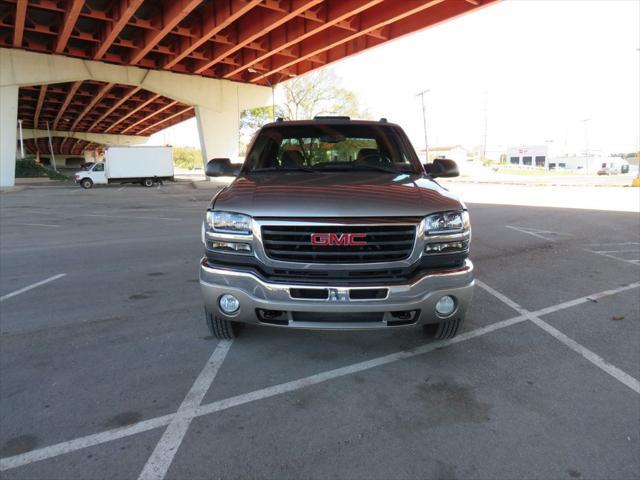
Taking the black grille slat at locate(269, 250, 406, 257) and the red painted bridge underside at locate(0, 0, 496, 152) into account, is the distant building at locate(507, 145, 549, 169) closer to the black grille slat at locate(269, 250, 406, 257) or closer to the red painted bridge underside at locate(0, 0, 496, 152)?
the red painted bridge underside at locate(0, 0, 496, 152)

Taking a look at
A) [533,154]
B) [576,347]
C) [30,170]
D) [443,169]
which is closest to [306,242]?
[443,169]

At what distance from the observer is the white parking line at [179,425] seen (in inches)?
93.7

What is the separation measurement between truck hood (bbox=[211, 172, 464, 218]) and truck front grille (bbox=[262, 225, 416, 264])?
10 centimetres

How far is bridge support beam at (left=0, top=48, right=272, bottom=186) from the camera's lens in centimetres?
2567

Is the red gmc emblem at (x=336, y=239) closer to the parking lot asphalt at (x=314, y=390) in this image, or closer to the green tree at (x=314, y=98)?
the parking lot asphalt at (x=314, y=390)

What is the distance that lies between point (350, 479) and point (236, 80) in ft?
112

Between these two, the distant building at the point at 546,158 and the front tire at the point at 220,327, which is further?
the distant building at the point at 546,158

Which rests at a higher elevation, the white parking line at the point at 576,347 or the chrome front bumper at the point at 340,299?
the chrome front bumper at the point at 340,299

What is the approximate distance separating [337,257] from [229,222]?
0.83 metres

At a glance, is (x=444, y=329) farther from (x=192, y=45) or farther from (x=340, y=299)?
(x=192, y=45)

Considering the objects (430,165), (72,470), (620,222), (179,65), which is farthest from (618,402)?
(179,65)

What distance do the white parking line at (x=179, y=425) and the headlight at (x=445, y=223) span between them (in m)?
1.94

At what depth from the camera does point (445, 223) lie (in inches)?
128

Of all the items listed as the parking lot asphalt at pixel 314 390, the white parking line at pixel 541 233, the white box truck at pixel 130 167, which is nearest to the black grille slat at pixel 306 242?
the parking lot asphalt at pixel 314 390
